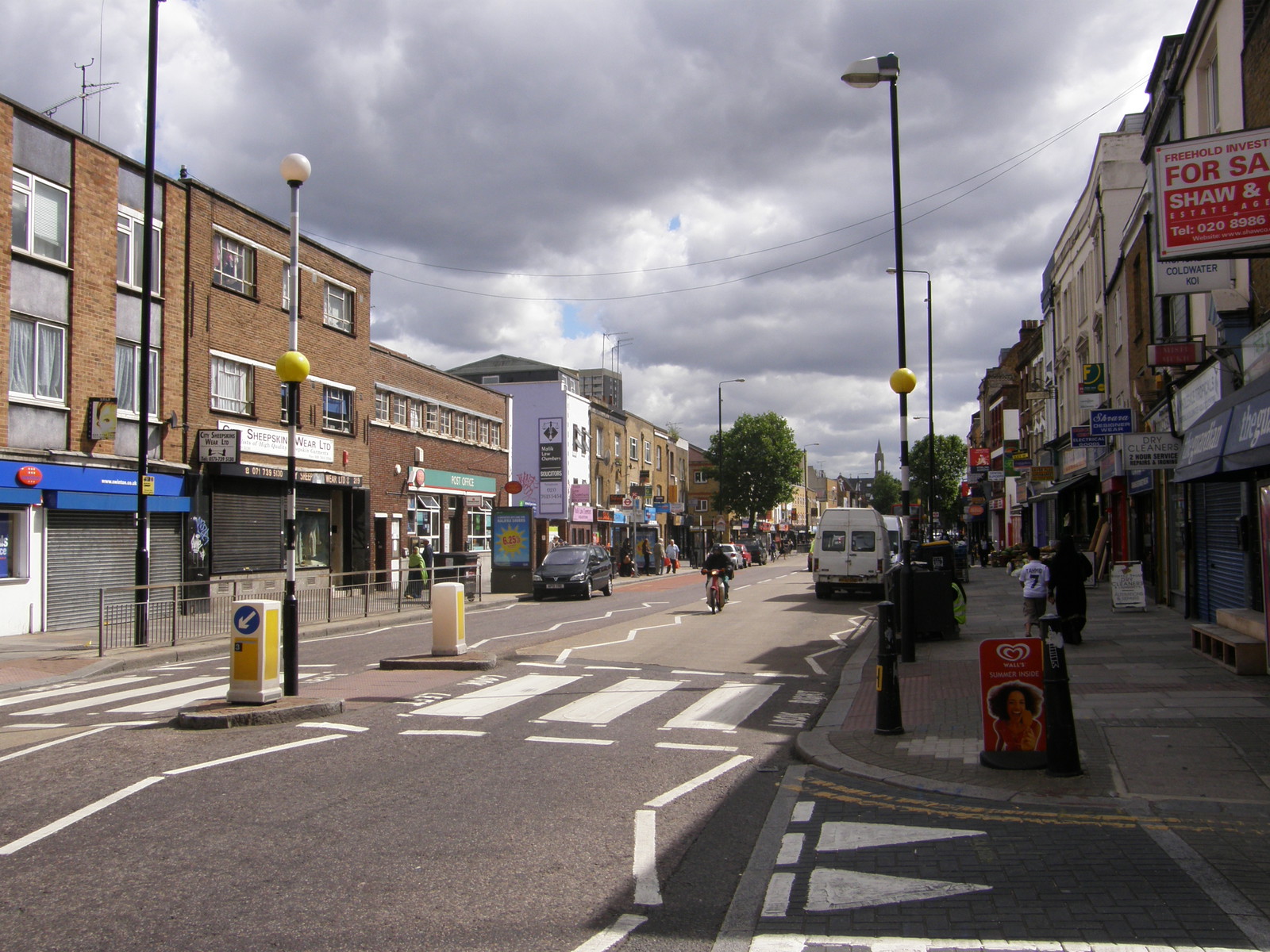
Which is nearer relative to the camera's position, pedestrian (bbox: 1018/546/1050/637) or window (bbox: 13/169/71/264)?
pedestrian (bbox: 1018/546/1050/637)

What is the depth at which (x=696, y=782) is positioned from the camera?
7.28 m

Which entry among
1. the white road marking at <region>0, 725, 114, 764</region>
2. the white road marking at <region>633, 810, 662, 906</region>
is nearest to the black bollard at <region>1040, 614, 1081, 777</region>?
the white road marking at <region>633, 810, 662, 906</region>

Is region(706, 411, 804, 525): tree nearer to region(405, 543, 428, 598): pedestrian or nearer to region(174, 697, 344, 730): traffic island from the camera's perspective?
region(405, 543, 428, 598): pedestrian

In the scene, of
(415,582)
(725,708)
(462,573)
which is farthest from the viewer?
(462,573)

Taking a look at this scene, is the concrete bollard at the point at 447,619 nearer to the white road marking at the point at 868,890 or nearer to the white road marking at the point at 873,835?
the white road marking at the point at 873,835

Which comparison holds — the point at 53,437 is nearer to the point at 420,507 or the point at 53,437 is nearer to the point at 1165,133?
the point at 420,507

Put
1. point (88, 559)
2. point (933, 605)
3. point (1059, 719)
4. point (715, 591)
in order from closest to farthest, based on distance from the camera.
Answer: point (1059, 719), point (933, 605), point (88, 559), point (715, 591)

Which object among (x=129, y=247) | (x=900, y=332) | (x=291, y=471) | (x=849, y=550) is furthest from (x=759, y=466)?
(x=291, y=471)

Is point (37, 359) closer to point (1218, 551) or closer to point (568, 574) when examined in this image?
point (568, 574)

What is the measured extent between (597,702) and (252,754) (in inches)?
149

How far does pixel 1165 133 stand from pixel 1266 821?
1675 cm

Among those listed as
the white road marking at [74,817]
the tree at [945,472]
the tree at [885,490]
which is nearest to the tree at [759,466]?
the tree at [945,472]

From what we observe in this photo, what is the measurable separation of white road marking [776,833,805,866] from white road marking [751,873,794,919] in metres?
0.24

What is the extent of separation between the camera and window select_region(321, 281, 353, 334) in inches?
1127
